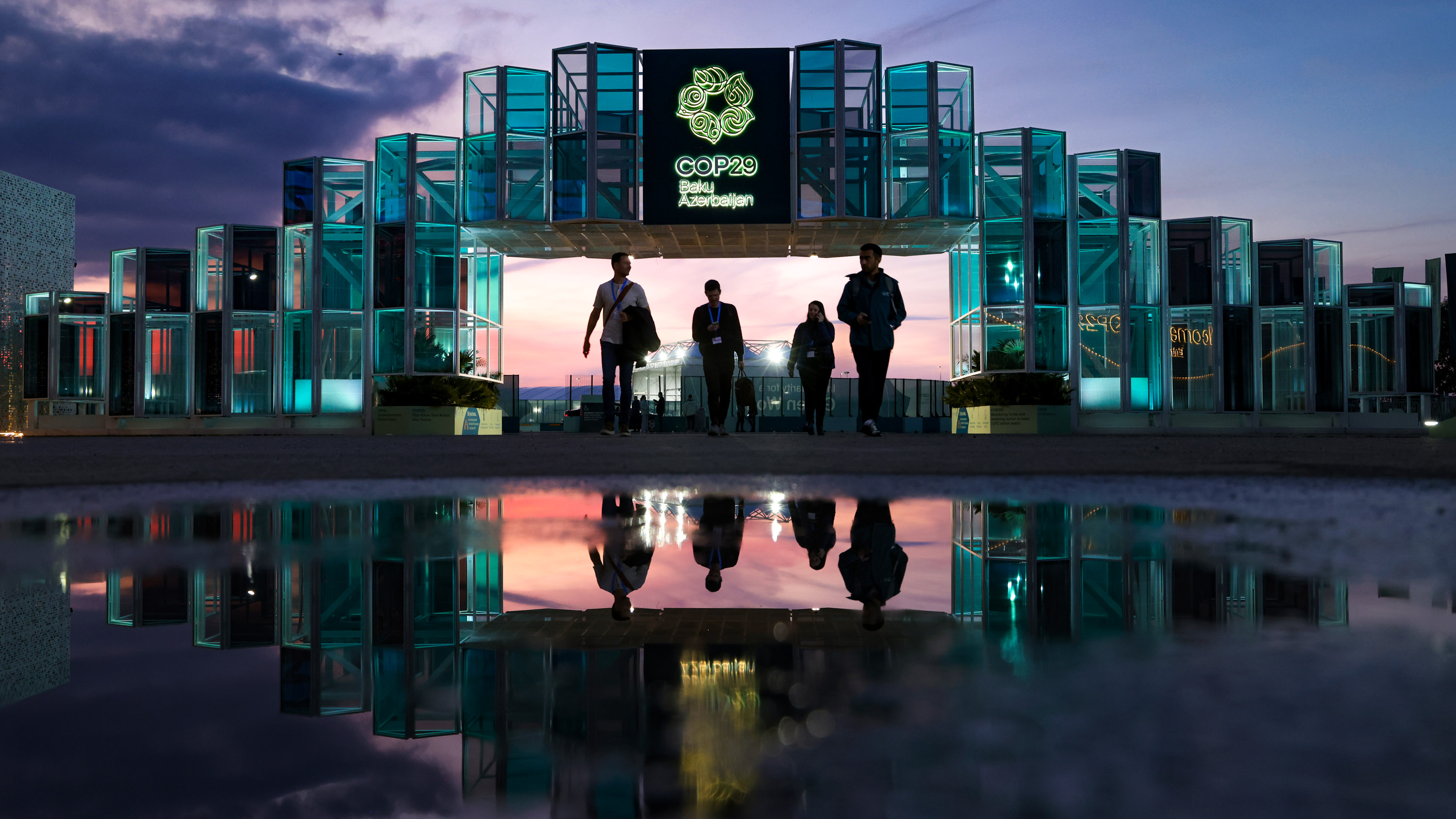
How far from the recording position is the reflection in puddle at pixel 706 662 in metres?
0.88

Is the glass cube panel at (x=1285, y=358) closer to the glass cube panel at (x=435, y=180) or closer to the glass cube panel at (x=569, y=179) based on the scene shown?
the glass cube panel at (x=569, y=179)

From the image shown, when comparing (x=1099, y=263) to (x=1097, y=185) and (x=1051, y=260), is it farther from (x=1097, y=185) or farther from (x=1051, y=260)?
(x=1051, y=260)

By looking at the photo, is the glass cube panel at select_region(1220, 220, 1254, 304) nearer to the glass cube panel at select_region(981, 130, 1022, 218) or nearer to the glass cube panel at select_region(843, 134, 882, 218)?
the glass cube panel at select_region(981, 130, 1022, 218)

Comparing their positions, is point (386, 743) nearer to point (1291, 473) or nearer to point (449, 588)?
point (449, 588)

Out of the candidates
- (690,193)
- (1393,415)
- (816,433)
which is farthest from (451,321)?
(1393,415)

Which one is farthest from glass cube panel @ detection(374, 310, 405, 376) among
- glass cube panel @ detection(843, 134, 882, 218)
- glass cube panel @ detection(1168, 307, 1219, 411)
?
glass cube panel @ detection(1168, 307, 1219, 411)

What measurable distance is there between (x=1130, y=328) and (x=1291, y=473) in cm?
1887

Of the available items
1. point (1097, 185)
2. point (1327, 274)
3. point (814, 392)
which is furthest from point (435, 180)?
point (1327, 274)

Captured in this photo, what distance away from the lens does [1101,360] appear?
22.8m

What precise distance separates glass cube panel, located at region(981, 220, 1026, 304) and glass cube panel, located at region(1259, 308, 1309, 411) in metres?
7.71

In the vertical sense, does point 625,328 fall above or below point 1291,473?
above

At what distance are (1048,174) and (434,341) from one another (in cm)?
1478

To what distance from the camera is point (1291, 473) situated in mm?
5234

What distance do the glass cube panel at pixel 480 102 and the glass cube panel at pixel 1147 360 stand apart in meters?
16.1
